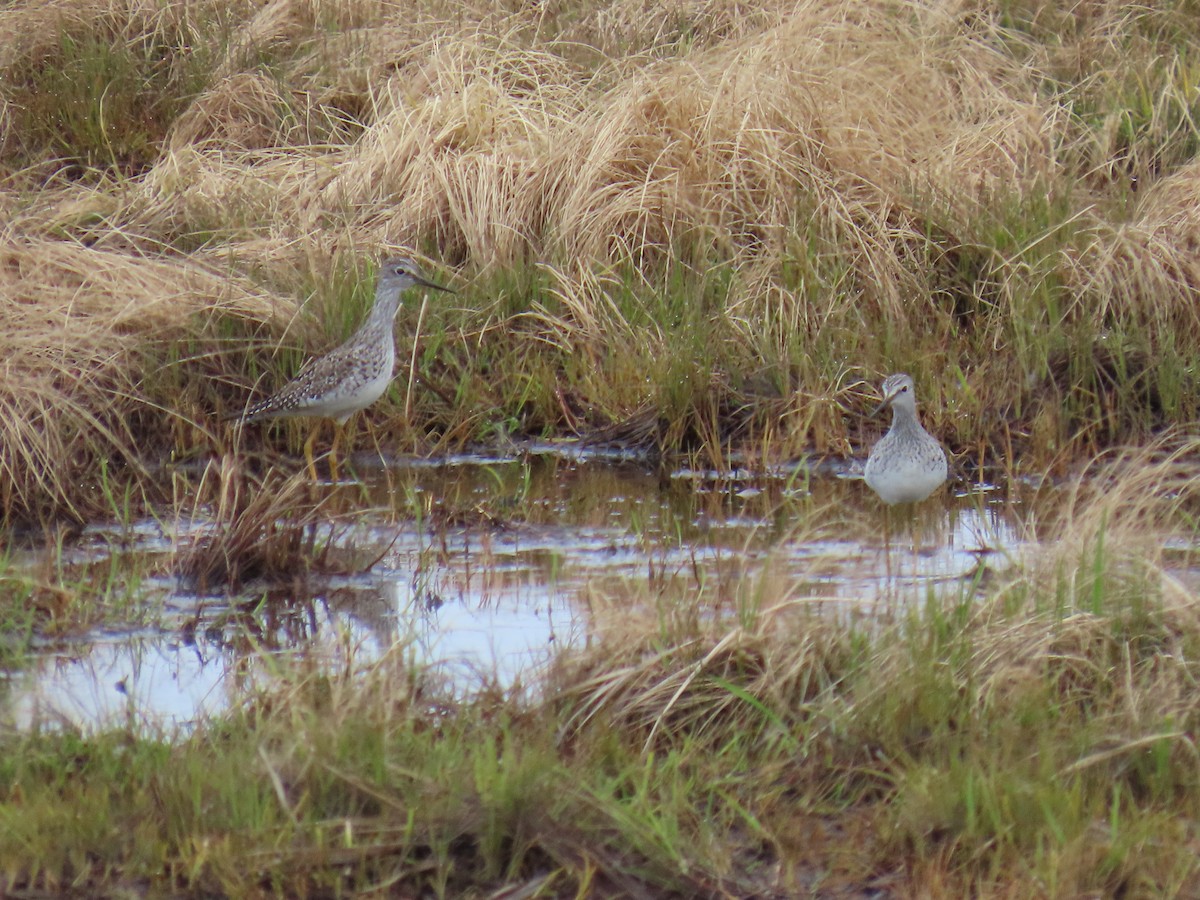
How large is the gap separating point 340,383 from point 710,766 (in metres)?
3.60

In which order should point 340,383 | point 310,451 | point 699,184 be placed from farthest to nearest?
point 699,184 → point 310,451 → point 340,383

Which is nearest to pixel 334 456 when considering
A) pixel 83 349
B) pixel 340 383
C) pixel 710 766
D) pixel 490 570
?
pixel 340 383

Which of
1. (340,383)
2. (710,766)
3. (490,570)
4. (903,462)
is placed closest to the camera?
(710,766)

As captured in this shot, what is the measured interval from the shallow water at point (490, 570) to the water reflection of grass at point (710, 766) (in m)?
0.19

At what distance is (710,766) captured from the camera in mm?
4336

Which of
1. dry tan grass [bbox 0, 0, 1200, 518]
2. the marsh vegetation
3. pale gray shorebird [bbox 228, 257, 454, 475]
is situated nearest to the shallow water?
the marsh vegetation

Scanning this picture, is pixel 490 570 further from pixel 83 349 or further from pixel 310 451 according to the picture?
pixel 83 349

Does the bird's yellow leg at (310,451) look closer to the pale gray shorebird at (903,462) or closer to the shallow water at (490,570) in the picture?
the shallow water at (490,570)

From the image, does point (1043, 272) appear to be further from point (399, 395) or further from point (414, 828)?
point (414, 828)

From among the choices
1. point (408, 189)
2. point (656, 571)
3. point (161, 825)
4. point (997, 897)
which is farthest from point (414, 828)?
point (408, 189)

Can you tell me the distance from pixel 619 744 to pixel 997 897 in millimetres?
1038

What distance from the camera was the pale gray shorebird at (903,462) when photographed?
663 centimetres

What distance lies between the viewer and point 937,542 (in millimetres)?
6727

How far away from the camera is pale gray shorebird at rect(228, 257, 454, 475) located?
7520mm
